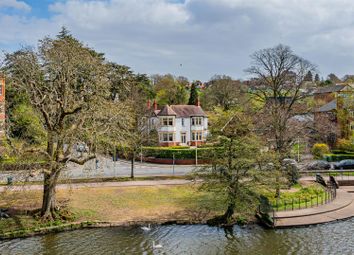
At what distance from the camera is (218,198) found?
30953 millimetres

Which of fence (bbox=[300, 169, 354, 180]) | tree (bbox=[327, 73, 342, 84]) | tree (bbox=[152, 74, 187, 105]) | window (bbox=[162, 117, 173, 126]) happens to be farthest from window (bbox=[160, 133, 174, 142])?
tree (bbox=[327, 73, 342, 84])

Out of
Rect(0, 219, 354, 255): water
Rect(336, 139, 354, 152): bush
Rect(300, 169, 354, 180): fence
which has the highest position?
Rect(336, 139, 354, 152): bush

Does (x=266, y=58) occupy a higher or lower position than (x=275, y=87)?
higher

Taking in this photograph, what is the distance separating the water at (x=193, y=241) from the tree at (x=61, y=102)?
3970 millimetres

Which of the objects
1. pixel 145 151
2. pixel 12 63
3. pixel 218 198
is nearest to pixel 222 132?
pixel 218 198

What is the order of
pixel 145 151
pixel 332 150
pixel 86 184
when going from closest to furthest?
pixel 86 184
pixel 145 151
pixel 332 150

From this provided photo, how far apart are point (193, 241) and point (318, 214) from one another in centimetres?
1018

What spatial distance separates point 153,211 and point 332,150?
39.8 meters

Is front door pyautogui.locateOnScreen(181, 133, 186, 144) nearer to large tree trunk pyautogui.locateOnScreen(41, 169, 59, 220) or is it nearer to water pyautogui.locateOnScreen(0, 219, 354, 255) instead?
large tree trunk pyautogui.locateOnScreen(41, 169, 59, 220)

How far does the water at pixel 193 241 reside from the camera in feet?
69.9

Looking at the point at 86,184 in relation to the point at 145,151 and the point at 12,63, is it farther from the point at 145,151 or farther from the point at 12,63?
the point at 145,151

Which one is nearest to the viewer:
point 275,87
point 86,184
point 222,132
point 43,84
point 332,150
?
point 222,132

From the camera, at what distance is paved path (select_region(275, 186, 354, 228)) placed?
25.8m

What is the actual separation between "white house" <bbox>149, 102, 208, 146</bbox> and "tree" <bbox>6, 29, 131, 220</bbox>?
40629 millimetres
